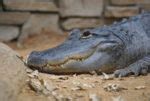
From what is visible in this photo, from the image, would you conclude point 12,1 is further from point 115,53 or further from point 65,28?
point 115,53

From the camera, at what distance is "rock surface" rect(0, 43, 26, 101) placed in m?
2.95

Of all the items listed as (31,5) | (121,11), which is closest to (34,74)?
(31,5)

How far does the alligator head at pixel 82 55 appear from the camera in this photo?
4.02 meters

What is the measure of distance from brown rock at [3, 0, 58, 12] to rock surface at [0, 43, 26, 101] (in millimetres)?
3010

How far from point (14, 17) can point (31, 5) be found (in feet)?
1.00

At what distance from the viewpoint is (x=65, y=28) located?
22.4 feet

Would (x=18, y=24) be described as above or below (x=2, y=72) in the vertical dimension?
below

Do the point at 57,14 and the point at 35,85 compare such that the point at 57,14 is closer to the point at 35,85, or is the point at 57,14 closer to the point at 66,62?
the point at 66,62

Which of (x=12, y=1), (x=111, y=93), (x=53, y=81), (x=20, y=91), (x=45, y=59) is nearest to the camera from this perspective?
(x=20, y=91)

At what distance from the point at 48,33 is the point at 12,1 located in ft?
2.44

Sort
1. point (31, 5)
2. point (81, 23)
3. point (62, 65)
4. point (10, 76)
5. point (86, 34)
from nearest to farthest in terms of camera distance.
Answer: point (10, 76) → point (62, 65) → point (86, 34) → point (31, 5) → point (81, 23)

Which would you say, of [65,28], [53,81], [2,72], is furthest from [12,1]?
[2,72]

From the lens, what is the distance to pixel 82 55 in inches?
160

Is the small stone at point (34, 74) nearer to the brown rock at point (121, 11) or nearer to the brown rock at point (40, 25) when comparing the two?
the brown rock at point (40, 25)
